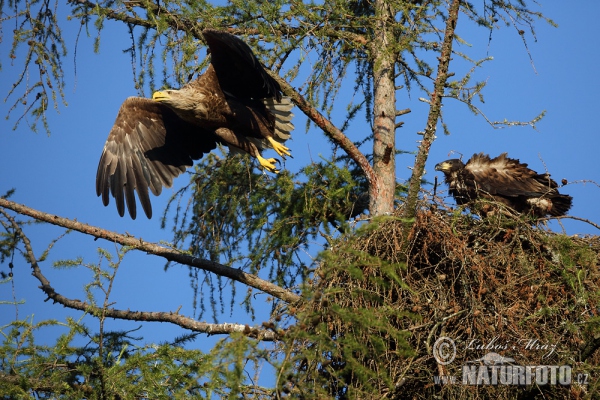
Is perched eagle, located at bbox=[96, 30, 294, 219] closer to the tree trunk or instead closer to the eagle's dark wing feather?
the eagle's dark wing feather

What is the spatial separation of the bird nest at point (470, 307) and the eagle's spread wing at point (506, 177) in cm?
122

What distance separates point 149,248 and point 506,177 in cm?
361

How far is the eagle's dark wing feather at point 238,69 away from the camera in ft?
22.1

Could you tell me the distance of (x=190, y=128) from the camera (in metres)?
8.56

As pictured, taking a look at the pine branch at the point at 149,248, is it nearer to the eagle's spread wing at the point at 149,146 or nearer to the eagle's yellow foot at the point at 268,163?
the eagle's yellow foot at the point at 268,163

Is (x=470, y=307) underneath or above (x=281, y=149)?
underneath

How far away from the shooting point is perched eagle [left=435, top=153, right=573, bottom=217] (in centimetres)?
723

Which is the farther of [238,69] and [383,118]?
[238,69]

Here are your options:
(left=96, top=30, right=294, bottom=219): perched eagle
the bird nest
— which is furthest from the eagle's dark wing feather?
the bird nest

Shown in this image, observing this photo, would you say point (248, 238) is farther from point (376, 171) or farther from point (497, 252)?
point (497, 252)

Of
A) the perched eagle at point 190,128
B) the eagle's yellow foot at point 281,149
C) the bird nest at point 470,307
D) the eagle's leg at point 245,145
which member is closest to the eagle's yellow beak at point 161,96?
the perched eagle at point 190,128

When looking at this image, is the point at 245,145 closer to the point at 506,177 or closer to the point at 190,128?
the point at 190,128

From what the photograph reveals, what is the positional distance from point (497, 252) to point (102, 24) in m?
3.97

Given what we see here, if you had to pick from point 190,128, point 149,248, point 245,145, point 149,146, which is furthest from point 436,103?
point 149,146
